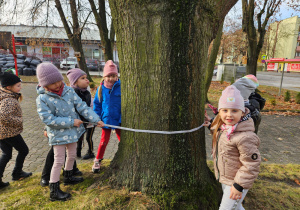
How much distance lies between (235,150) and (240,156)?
3.4 inches

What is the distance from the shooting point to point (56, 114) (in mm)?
2516

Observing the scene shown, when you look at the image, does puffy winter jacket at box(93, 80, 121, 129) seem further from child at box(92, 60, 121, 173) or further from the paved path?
the paved path

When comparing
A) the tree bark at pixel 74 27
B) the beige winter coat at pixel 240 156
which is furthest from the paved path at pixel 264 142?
the tree bark at pixel 74 27

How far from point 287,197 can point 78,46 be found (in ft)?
47.9

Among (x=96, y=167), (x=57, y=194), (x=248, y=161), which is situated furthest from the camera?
(x=96, y=167)

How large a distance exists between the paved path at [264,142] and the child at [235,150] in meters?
2.84

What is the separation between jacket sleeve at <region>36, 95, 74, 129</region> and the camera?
2.38 m

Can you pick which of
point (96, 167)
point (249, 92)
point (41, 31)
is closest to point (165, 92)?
point (249, 92)

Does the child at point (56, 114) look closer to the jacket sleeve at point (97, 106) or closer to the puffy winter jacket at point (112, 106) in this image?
the puffy winter jacket at point (112, 106)

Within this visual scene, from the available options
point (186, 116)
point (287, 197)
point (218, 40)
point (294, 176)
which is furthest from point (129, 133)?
point (218, 40)

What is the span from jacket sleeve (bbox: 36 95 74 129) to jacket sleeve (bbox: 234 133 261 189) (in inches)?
70.5

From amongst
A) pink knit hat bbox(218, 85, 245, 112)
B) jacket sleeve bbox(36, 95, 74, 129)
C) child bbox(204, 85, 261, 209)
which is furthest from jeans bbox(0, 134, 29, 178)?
pink knit hat bbox(218, 85, 245, 112)

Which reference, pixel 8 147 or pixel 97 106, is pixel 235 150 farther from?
pixel 8 147

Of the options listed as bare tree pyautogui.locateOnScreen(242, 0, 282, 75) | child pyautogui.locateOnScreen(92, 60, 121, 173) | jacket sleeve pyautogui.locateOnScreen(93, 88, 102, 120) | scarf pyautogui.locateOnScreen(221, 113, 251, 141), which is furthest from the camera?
bare tree pyautogui.locateOnScreen(242, 0, 282, 75)
